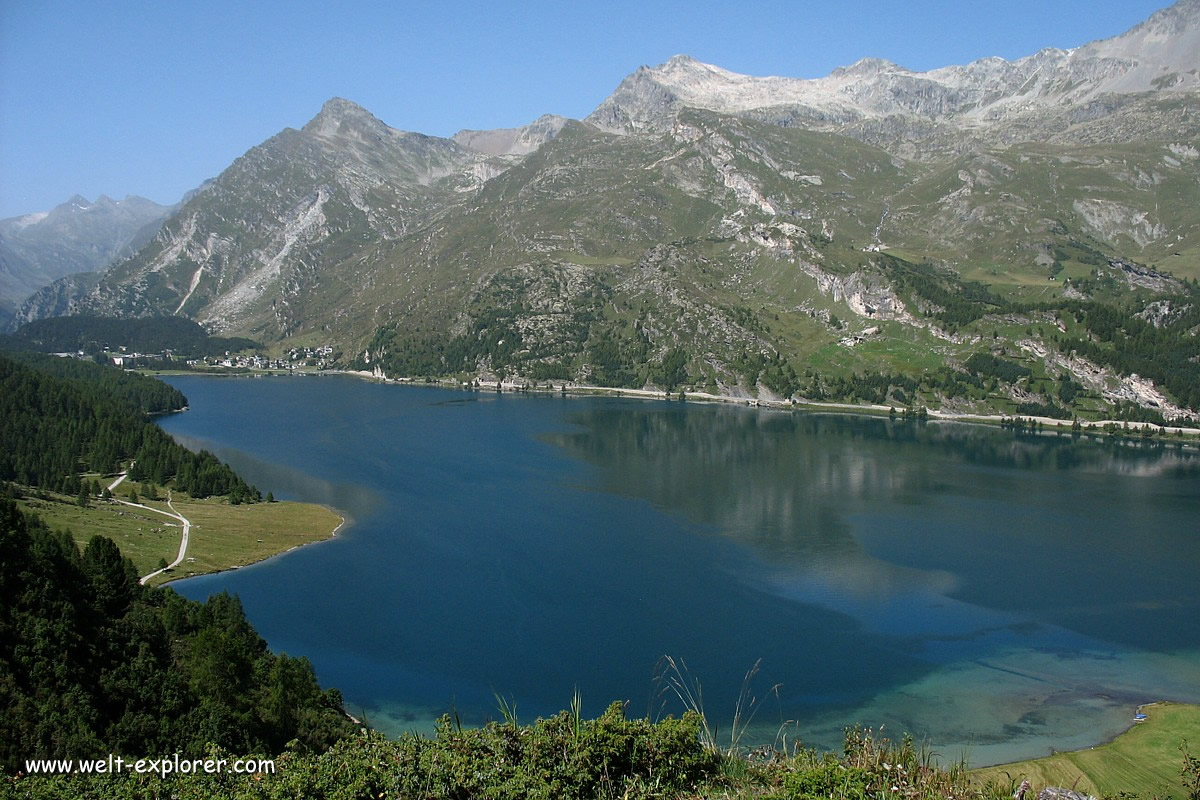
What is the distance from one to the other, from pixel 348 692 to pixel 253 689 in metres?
9.50

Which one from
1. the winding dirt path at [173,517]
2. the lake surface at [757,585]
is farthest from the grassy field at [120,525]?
the lake surface at [757,585]

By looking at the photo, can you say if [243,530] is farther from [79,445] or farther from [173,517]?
[79,445]

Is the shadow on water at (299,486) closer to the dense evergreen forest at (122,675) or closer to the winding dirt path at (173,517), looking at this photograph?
the winding dirt path at (173,517)

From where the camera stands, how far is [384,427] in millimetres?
158250

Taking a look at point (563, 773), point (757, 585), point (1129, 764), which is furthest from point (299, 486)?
point (563, 773)

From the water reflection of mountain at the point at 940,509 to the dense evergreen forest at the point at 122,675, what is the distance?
1597 inches

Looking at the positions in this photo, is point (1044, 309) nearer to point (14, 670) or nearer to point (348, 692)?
point (348, 692)

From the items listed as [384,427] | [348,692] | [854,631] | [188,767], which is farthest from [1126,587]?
[384,427]

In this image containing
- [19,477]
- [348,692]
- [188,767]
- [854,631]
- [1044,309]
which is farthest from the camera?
[1044,309]

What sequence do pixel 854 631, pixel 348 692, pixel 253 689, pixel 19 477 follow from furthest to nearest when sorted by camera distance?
pixel 19 477 → pixel 854 631 → pixel 348 692 → pixel 253 689

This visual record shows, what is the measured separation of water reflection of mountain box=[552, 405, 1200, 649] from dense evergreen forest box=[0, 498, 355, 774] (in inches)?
1597

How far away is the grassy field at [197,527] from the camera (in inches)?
2825

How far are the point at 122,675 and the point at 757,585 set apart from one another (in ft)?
151

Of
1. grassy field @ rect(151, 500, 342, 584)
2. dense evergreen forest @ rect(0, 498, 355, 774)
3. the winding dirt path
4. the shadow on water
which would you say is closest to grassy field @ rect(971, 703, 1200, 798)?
dense evergreen forest @ rect(0, 498, 355, 774)
